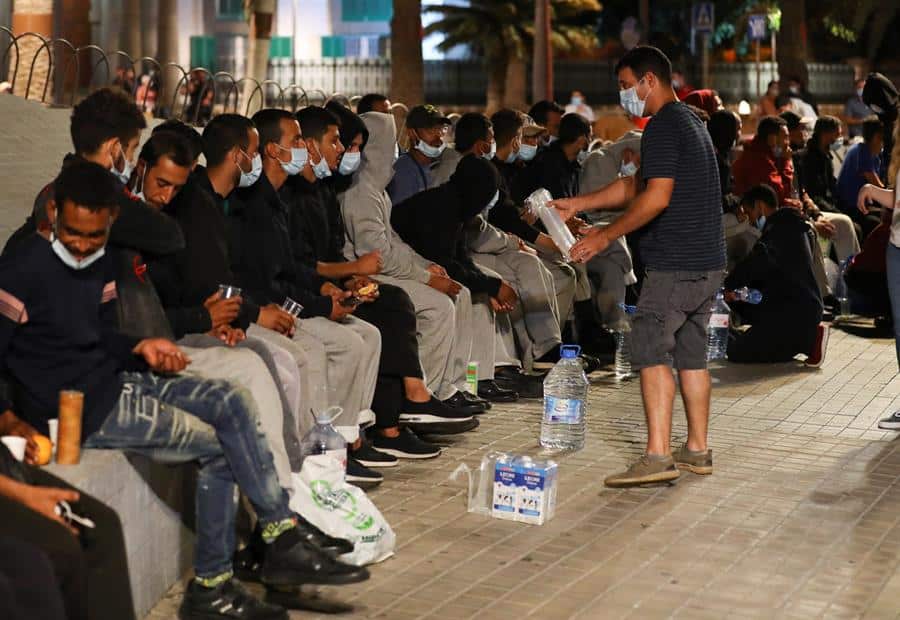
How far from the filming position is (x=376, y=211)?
9000mm

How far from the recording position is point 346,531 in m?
6.13

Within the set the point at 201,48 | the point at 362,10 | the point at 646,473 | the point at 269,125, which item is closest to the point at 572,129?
the point at 269,125

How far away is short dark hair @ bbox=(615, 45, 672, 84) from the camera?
7.77m

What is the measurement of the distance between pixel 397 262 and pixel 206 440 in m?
3.73

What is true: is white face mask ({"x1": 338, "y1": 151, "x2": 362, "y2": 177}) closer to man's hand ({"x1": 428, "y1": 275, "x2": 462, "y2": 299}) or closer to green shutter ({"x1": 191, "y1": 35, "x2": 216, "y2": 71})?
man's hand ({"x1": 428, "y1": 275, "x2": 462, "y2": 299})

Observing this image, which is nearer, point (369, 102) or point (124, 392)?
point (124, 392)

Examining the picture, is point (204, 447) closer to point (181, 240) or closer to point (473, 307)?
point (181, 240)

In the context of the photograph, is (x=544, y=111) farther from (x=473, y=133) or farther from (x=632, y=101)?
(x=632, y=101)

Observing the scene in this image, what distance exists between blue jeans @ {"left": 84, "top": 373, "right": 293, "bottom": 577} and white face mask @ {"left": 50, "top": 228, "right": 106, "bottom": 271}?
Answer: 517mm

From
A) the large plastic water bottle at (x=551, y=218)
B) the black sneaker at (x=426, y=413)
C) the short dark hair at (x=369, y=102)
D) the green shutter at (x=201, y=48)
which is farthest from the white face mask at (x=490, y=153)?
the green shutter at (x=201, y=48)

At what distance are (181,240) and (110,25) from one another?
1485 inches

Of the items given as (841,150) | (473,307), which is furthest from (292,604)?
(841,150)

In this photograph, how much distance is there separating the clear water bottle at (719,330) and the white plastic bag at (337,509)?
5.96 metres

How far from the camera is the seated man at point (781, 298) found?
37.3ft
